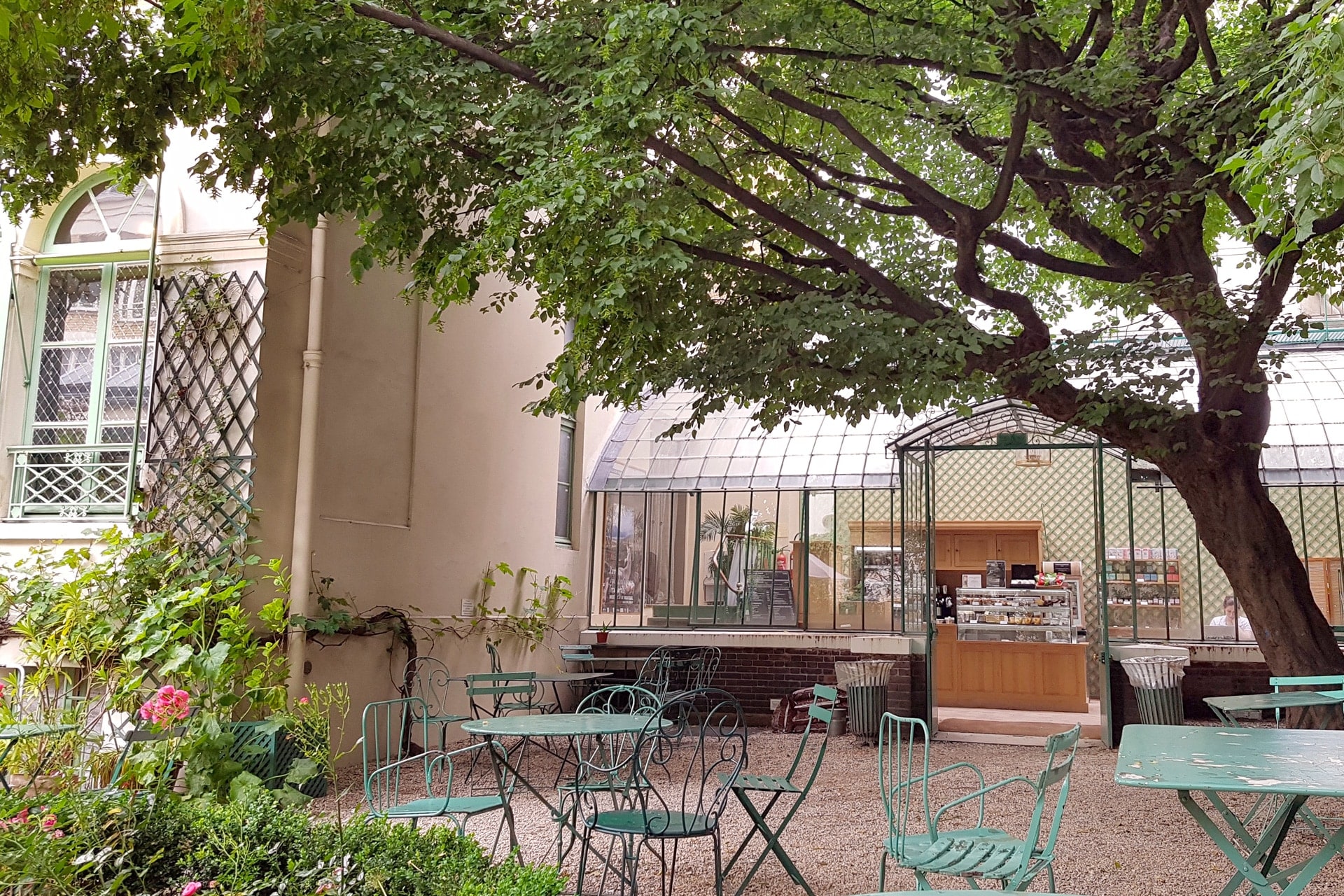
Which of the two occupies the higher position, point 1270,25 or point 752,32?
point 1270,25

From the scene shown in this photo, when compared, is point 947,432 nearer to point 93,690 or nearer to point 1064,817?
point 1064,817

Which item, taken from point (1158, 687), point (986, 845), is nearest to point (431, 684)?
point (986, 845)

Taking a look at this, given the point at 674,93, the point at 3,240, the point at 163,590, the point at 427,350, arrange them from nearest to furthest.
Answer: the point at 674,93
the point at 163,590
the point at 3,240
the point at 427,350

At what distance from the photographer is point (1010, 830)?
267 inches

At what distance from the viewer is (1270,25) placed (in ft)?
21.6

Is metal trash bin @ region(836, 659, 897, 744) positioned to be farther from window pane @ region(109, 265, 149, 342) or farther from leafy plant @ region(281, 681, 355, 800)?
window pane @ region(109, 265, 149, 342)

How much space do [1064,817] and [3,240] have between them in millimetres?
9064

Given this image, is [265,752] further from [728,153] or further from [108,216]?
[728,153]

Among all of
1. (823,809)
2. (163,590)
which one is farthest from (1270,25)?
(163,590)

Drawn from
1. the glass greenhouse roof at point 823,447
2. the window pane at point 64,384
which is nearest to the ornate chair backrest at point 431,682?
the window pane at point 64,384

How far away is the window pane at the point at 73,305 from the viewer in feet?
28.3

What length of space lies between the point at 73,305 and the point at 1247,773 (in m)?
8.72

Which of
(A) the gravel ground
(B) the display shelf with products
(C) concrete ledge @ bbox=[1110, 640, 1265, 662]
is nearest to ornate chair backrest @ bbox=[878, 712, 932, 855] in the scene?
(A) the gravel ground

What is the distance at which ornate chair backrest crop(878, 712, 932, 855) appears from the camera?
4.12 metres
